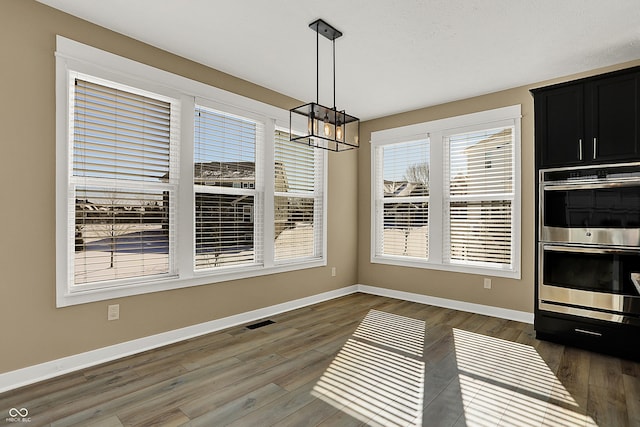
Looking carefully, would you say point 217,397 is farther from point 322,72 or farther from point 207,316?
point 322,72

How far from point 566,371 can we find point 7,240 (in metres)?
4.29

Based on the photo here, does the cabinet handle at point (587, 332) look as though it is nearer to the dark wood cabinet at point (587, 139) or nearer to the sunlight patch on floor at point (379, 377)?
the dark wood cabinet at point (587, 139)

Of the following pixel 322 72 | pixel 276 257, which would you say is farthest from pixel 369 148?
pixel 276 257

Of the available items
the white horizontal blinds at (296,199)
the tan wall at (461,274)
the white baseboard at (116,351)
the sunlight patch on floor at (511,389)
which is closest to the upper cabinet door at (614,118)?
the tan wall at (461,274)

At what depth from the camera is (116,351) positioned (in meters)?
3.01

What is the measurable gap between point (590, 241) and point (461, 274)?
1626mm

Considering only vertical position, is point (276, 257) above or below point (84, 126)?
below

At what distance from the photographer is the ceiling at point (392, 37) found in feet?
8.66

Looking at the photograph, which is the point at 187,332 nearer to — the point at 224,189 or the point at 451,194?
the point at 224,189

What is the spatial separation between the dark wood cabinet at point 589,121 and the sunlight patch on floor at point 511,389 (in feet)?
6.13

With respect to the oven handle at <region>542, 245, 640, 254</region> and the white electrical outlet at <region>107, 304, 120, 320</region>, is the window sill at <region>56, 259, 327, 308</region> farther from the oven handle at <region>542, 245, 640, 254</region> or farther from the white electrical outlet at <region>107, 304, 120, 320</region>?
the oven handle at <region>542, 245, 640, 254</region>

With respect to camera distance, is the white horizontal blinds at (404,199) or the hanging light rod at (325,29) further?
the white horizontal blinds at (404,199)

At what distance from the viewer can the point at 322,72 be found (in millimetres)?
3848

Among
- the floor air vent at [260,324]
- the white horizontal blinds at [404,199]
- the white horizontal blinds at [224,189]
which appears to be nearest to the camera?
the white horizontal blinds at [224,189]
